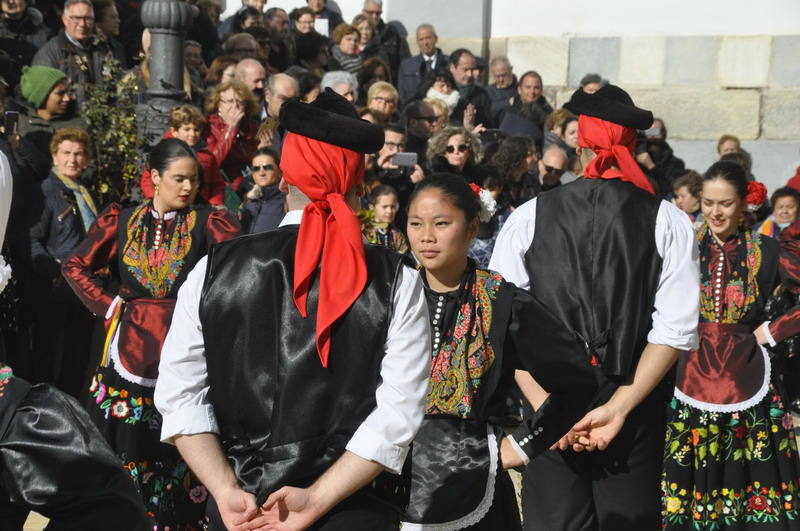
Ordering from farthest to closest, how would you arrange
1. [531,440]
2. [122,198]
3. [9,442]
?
[122,198] < [531,440] < [9,442]

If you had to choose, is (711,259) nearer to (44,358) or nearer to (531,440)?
(531,440)

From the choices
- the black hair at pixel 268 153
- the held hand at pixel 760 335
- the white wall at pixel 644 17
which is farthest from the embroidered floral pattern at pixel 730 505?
the white wall at pixel 644 17

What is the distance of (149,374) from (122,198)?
236cm

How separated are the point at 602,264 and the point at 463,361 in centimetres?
76

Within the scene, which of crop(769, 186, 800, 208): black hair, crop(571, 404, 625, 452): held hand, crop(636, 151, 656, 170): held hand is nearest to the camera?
crop(571, 404, 625, 452): held hand

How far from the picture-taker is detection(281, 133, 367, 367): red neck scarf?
2797 mm

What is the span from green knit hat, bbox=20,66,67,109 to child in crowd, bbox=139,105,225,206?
2.46 feet

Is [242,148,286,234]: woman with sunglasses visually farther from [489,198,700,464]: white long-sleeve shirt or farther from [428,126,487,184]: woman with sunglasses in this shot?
[489,198,700,464]: white long-sleeve shirt

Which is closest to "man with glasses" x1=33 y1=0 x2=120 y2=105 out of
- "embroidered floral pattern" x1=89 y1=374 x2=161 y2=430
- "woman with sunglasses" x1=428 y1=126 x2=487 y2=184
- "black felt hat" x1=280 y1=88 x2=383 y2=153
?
"woman with sunglasses" x1=428 y1=126 x2=487 y2=184

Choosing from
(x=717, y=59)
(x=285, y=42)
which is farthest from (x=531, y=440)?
(x=717, y=59)

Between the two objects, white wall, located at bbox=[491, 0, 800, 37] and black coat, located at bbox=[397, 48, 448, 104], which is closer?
black coat, located at bbox=[397, 48, 448, 104]

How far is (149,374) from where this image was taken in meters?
5.31

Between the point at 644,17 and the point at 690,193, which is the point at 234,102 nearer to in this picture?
the point at 690,193

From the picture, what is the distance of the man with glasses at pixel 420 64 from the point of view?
11541 millimetres
